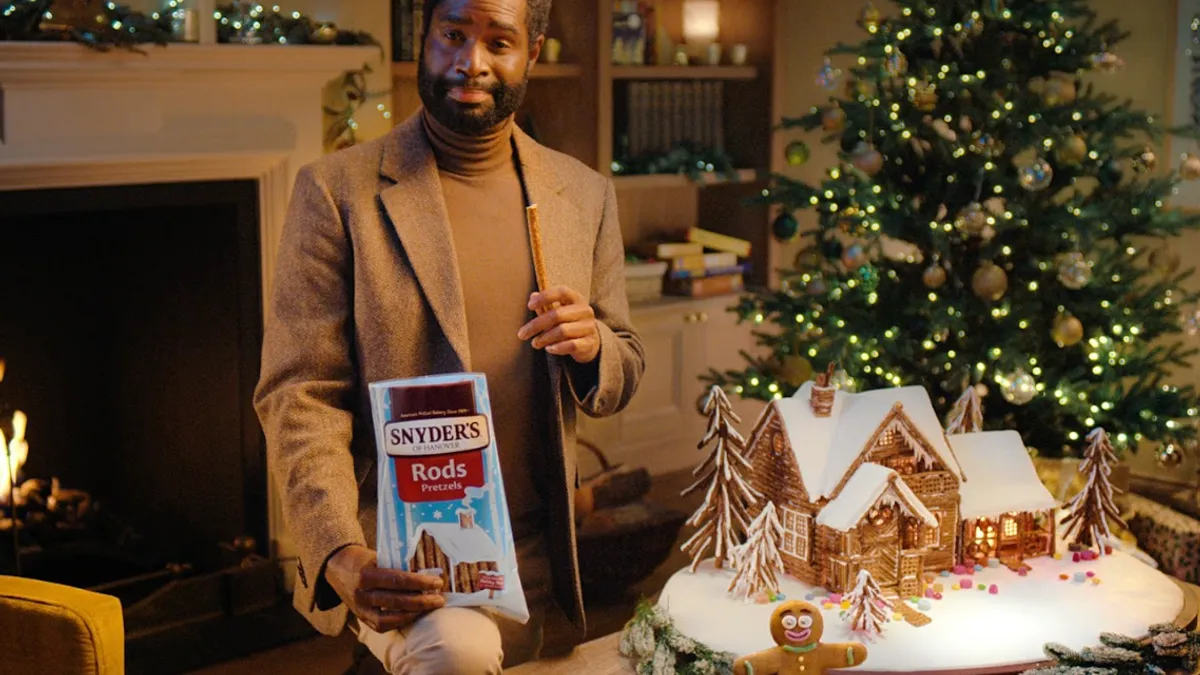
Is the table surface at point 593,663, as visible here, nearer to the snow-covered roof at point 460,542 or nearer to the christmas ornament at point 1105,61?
the snow-covered roof at point 460,542

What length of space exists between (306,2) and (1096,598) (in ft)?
8.38

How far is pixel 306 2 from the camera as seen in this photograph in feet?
12.2

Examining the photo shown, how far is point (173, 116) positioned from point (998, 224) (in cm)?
205

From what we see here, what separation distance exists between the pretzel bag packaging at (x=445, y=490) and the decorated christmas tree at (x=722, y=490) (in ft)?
3.29

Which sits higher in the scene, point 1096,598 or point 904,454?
point 904,454

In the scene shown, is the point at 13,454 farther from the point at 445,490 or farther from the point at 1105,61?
the point at 1105,61

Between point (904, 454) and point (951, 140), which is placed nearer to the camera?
point (904, 454)

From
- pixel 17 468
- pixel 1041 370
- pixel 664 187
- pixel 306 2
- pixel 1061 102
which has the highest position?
pixel 306 2

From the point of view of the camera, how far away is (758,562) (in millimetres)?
2330

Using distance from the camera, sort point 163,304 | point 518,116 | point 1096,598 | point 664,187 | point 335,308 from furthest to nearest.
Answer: point 664,187 → point 518,116 → point 163,304 → point 1096,598 → point 335,308

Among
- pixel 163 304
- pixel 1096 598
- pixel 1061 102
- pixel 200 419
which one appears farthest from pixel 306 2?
pixel 1096 598

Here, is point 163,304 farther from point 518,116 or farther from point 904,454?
point 904,454

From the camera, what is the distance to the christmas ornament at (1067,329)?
3.28m

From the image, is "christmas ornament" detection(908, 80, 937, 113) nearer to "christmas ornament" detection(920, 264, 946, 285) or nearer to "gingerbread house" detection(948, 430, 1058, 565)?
Answer: "christmas ornament" detection(920, 264, 946, 285)
